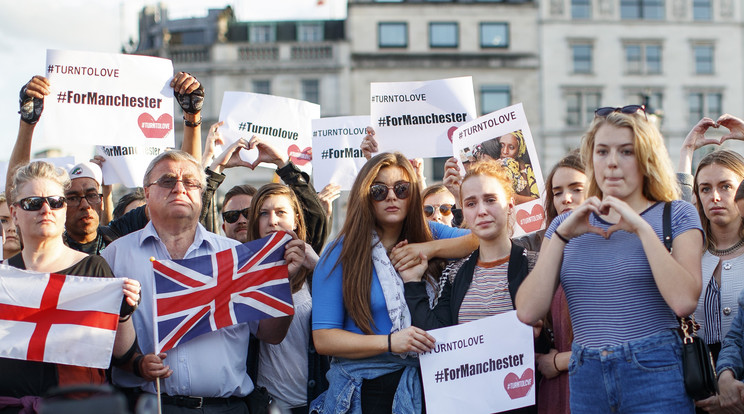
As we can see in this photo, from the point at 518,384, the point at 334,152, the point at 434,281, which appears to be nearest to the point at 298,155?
the point at 334,152

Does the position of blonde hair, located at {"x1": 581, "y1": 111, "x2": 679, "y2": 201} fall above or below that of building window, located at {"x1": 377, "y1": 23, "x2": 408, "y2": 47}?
below

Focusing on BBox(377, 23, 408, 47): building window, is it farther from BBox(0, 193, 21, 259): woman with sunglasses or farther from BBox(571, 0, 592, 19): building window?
BBox(0, 193, 21, 259): woman with sunglasses

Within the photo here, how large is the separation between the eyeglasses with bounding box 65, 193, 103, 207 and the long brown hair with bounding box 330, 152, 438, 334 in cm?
202

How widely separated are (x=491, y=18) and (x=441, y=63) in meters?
3.63

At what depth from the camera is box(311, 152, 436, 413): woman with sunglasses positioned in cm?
408

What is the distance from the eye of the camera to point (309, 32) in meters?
42.9

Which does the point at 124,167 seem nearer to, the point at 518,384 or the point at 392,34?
the point at 518,384

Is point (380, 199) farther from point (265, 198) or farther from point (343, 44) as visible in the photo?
point (343, 44)

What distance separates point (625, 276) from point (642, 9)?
135 ft

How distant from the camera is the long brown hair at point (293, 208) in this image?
5.06m

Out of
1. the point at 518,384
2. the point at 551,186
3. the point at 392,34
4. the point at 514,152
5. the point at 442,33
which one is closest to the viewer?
the point at 518,384

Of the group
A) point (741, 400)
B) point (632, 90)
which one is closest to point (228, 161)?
point (741, 400)

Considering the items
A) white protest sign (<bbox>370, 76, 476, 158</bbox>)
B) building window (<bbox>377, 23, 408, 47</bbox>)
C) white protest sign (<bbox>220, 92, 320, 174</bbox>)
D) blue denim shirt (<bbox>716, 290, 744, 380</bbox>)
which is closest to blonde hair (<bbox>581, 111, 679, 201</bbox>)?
blue denim shirt (<bbox>716, 290, 744, 380</bbox>)

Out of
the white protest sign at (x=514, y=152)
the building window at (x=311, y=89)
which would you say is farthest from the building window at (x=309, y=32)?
the white protest sign at (x=514, y=152)
